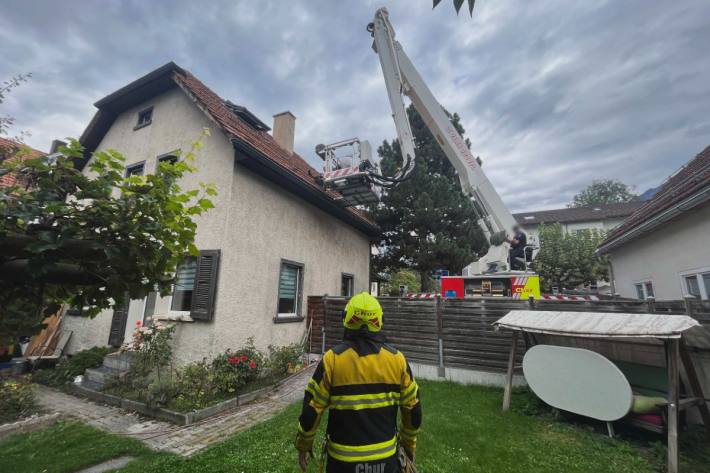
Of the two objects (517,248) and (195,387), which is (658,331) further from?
(195,387)

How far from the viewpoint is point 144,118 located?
31.0ft

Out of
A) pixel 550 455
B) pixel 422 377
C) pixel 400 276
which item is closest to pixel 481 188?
pixel 422 377

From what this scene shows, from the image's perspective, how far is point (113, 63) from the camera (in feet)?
20.8

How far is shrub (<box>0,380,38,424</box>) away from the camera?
16.5ft

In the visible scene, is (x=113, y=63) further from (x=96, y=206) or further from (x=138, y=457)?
(x=138, y=457)

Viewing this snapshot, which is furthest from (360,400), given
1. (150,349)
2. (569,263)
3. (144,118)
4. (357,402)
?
(569,263)

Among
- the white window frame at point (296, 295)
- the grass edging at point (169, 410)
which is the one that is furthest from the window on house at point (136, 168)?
the grass edging at point (169, 410)

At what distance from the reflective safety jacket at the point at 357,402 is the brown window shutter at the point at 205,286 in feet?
16.7

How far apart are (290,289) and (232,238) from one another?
8.55ft

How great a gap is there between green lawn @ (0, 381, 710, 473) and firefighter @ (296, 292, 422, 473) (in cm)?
182

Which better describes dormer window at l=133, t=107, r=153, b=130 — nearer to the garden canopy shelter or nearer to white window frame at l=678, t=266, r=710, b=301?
the garden canopy shelter

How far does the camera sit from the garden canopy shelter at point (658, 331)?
137 inches

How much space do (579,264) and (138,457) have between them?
24128mm

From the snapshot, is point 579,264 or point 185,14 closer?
point 185,14
